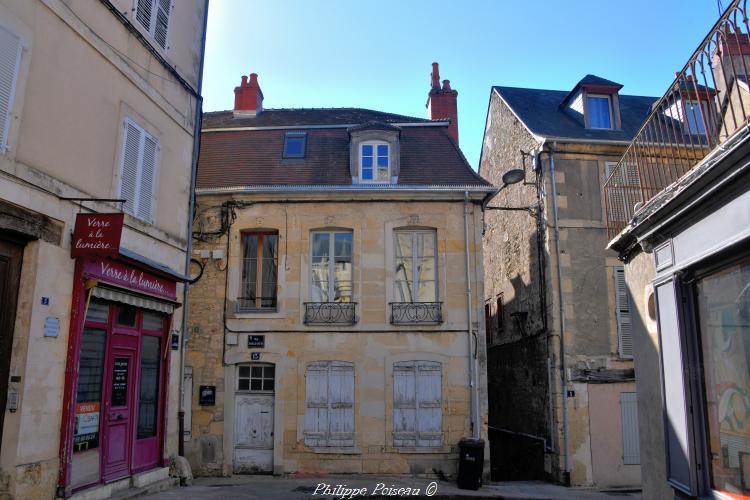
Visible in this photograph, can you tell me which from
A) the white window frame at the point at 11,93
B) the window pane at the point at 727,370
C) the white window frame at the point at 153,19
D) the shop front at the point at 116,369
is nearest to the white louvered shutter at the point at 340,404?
the shop front at the point at 116,369

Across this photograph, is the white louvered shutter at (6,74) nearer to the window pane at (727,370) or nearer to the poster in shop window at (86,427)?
the poster in shop window at (86,427)

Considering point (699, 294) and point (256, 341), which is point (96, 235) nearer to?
point (256, 341)

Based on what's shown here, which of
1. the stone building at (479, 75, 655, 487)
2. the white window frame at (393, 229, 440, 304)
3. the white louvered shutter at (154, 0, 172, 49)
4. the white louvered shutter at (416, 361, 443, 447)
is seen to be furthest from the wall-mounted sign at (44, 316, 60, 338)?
the stone building at (479, 75, 655, 487)

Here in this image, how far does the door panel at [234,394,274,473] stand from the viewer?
36.2 ft

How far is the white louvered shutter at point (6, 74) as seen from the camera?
565 centimetres

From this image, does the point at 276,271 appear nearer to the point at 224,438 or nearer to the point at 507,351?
the point at 224,438

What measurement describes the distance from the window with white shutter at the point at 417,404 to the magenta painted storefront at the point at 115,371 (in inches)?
174

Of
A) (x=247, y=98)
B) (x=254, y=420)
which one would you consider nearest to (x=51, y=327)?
(x=254, y=420)

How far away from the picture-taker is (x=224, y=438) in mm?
11047

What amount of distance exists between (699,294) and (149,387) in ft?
22.6

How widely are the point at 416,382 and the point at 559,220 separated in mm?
4286

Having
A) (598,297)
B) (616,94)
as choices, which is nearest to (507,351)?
(598,297)

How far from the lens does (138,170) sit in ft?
25.9

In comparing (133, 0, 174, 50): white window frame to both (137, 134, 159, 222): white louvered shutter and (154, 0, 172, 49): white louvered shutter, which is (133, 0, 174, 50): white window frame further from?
(137, 134, 159, 222): white louvered shutter
